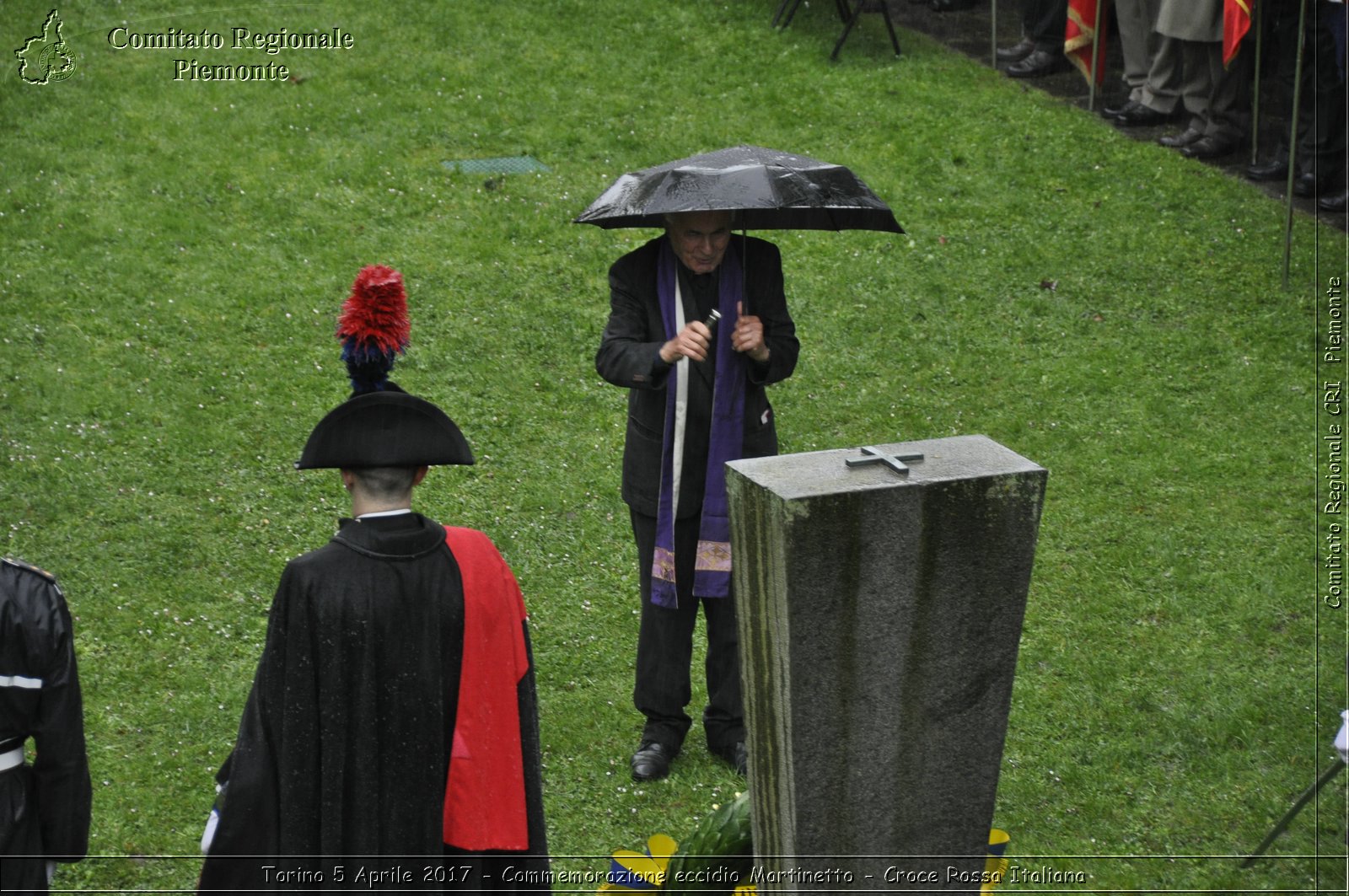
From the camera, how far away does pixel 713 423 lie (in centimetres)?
560

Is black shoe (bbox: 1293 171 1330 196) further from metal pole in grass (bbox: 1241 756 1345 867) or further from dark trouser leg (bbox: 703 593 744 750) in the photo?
dark trouser leg (bbox: 703 593 744 750)

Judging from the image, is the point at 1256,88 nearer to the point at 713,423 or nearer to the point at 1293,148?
the point at 1293,148

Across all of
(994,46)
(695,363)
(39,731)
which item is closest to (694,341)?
(695,363)

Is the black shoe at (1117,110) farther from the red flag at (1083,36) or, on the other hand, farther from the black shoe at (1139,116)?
the red flag at (1083,36)

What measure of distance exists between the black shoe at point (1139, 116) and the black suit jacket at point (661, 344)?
7.62 m

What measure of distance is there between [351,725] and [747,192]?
2.20m

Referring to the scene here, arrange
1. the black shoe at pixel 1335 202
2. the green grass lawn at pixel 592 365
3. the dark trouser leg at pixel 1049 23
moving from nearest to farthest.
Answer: the green grass lawn at pixel 592 365
the black shoe at pixel 1335 202
the dark trouser leg at pixel 1049 23

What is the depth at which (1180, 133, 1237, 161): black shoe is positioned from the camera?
11.7 meters

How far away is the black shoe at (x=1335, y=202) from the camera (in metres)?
10.9

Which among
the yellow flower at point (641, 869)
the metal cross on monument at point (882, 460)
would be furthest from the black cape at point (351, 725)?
the metal cross on monument at point (882, 460)

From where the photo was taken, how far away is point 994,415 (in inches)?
350

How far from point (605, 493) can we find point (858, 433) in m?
1.62

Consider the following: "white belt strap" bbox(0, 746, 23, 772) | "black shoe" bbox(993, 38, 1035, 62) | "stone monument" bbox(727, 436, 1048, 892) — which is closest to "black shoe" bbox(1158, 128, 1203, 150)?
"black shoe" bbox(993, 38, 1035, 62)

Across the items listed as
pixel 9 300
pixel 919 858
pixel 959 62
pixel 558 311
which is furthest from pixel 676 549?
pixel 959 62
